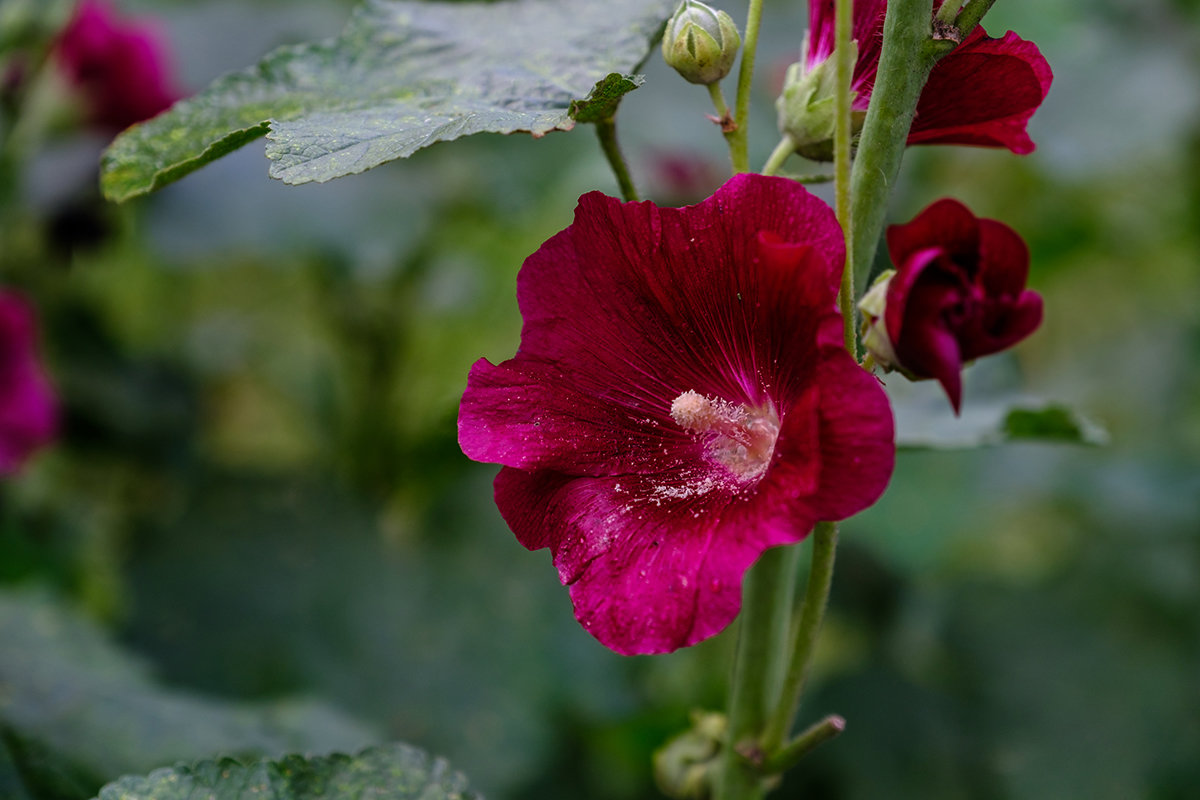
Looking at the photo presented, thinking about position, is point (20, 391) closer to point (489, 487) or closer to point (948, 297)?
point (489, 487)

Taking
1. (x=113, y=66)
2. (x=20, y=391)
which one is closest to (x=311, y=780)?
(x=20, y=391)

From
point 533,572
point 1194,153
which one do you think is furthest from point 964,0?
point 1194,153

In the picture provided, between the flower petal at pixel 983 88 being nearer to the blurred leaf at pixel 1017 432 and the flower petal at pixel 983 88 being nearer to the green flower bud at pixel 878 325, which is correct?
the green flower bud at pixel 878 325

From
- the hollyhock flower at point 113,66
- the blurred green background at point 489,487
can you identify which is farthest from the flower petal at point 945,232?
the hollyhock flower at point 113,66

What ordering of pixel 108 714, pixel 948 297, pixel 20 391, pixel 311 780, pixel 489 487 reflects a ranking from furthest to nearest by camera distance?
pixel 489 487
pixel 20 391
pixel 108 714
pixel 311 780
pixel 948 297

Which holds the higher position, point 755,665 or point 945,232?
point 945,232

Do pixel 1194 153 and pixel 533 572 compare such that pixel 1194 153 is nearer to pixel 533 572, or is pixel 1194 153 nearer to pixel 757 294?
pixel 533 572
